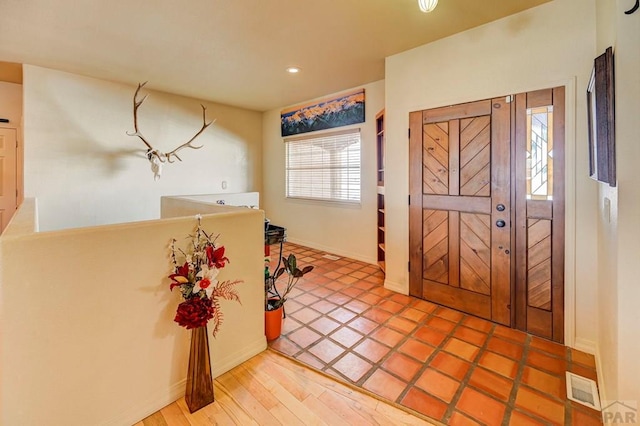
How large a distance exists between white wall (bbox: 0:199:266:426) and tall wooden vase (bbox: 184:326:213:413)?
0.14 m

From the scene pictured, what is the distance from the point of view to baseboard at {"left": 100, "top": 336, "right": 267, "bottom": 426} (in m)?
1.48

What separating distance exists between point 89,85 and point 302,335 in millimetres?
4261

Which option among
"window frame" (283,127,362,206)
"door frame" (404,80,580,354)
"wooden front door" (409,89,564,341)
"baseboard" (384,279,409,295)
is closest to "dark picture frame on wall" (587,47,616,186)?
"door frame" (404,80,580,354)

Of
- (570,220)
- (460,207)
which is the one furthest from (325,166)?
(570,220)

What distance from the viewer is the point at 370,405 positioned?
1.63 m

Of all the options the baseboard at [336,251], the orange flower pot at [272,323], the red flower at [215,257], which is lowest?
the orange flower pot at [272,323]

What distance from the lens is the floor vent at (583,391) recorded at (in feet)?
5.41

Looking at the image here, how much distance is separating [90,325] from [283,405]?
1.09m

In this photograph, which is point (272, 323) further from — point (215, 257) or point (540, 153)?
point (540, 153)

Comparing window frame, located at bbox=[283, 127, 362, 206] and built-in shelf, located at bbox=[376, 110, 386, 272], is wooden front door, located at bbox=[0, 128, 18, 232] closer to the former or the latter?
window frame, located at bbox=[283, 127, 362, 206]

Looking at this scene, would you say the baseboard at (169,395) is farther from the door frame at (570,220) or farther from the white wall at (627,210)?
the door frame at (570,220)

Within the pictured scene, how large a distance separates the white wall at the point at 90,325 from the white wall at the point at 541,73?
2.47 m

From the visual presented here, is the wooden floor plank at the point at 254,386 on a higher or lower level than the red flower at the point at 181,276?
lower

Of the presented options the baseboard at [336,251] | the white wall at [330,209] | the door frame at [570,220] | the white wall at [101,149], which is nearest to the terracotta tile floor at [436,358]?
the door frame at [570,220]
